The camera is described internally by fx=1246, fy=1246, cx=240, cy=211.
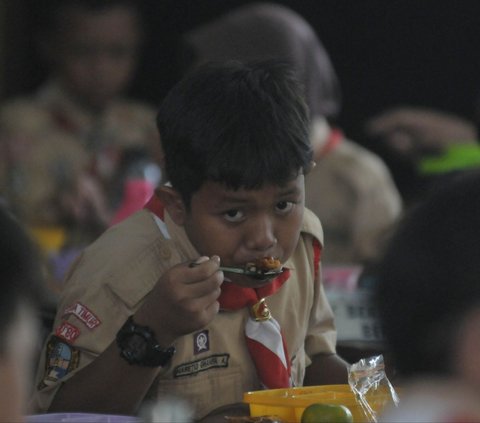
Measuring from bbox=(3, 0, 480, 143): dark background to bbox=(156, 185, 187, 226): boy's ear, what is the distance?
3.27m

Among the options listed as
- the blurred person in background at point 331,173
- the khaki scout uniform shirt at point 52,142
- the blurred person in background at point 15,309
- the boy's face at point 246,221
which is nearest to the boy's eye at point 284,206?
the boy's face at point 246,221

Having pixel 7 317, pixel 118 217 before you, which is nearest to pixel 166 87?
pixel 118 217

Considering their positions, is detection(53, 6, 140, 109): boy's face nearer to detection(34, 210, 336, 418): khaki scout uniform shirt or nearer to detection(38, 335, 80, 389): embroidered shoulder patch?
detection(34, 210, 336, 418): khaki scout uniform shirt

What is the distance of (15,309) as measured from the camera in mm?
1350

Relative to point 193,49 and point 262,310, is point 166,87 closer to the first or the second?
point 193,49

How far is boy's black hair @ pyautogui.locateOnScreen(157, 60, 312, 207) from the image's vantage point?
2.30 meters

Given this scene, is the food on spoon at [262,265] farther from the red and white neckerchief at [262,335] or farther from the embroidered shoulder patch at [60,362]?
the embroidered shoulder patch at [60,362]

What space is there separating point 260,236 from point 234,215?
7 centimetres

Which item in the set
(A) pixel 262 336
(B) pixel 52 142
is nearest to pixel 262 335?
(A) pixel 262 336

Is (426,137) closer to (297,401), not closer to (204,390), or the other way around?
(204,390)

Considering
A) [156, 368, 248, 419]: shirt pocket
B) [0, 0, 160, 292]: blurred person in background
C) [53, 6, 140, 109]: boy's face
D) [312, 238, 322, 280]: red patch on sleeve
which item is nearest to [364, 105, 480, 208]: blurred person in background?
[0, 0, 160, 292]: blurred person in background

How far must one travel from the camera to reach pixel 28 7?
19.3ft

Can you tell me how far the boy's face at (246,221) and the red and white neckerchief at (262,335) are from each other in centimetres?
8

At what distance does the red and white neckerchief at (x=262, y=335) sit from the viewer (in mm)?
2387
